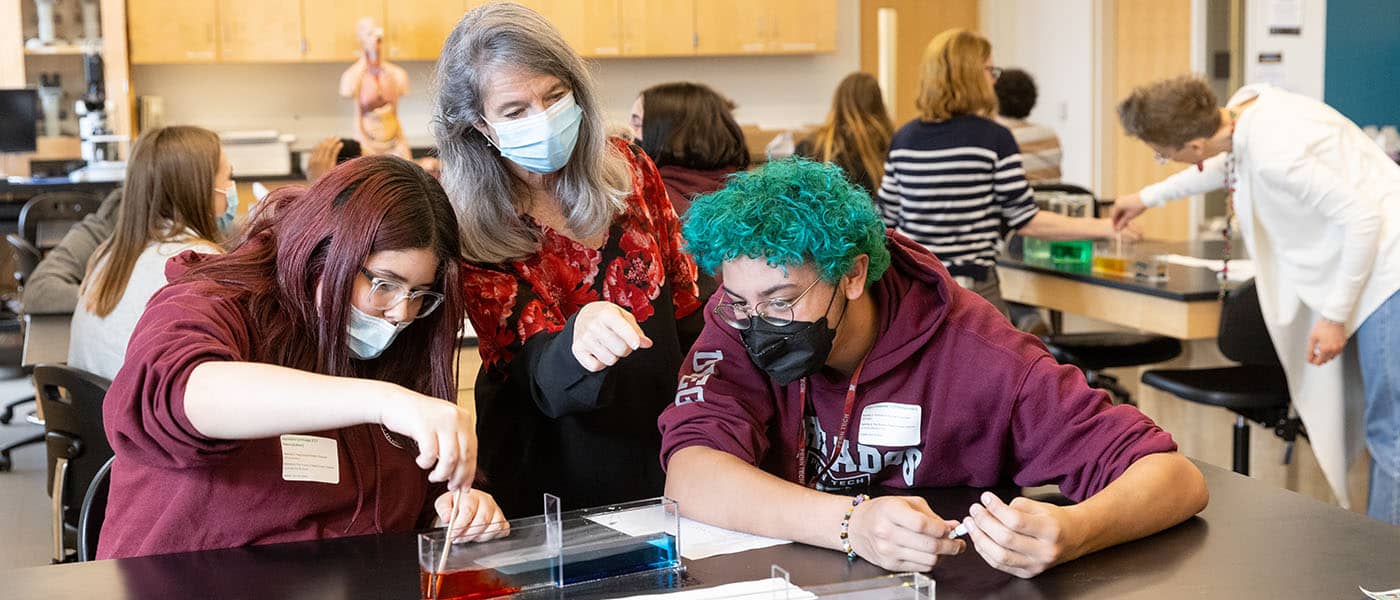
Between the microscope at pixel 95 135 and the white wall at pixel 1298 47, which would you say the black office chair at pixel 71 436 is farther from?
the white wall at pixel 1298 47

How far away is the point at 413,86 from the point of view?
26.5 feet

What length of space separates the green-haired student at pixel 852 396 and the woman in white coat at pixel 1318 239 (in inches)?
64.6

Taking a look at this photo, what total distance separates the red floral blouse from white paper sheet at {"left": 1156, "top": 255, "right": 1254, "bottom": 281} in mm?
2309

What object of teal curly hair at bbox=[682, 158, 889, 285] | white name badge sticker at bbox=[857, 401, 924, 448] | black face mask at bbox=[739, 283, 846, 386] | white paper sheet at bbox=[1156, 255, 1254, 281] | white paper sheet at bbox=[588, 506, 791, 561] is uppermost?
teal curly hair at bbox=[682, 158, 889, 285]

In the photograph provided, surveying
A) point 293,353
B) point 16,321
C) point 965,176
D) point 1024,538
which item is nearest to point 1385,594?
point 1024,538

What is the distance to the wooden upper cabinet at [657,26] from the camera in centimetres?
798

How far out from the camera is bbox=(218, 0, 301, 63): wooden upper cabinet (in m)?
7.50

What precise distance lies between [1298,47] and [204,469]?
5.88m

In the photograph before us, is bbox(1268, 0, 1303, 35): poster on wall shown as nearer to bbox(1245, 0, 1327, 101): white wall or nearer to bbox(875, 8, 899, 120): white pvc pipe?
bbox(1245, 0, 1327, 101): white wall

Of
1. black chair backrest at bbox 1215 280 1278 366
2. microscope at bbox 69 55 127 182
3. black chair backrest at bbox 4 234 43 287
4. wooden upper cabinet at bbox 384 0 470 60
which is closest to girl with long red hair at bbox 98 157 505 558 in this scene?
black chair backrest at bbox 1215 280 1278 366

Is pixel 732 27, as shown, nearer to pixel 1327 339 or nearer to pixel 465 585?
pixel 1327 339

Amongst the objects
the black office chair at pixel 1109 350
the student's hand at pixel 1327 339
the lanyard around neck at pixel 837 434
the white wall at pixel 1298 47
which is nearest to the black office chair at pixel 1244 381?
the student's hand at pixel 1327 339

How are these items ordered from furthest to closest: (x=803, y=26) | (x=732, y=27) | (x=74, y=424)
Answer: (x=803, y=26)
(x=732, y=27)
(x=74, y=424)

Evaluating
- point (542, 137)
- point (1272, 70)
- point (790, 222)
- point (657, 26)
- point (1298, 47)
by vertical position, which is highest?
point (657, 26)
